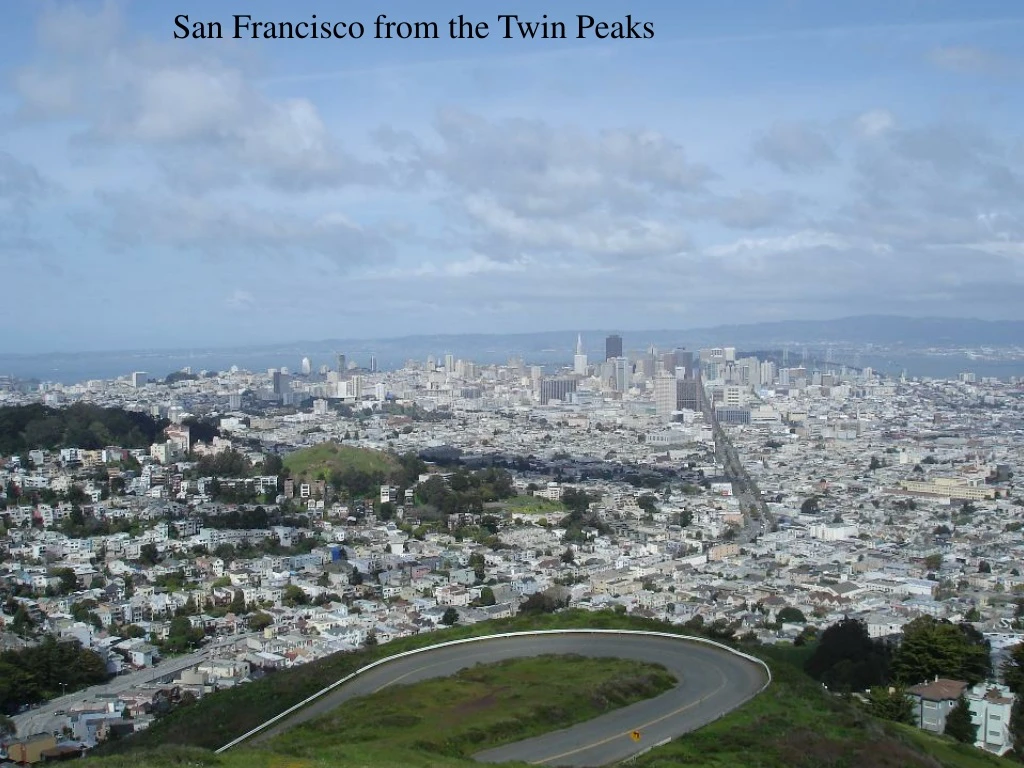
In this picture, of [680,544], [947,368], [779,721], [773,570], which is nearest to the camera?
[779,721]

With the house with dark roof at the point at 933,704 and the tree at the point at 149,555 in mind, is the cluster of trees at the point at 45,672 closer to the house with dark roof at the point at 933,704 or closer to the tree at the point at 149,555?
the tree at the point at 149,555

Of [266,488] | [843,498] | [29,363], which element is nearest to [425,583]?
[266,488]

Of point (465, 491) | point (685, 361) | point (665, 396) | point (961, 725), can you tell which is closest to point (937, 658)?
point (961, 725)

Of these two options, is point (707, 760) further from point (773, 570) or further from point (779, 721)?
point (773, 570)

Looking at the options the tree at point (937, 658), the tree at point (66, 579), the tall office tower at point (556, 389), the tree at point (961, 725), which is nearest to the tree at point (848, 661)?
the tree at point (937, 658)

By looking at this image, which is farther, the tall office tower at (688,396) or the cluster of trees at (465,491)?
the tall office tower at (688,396)

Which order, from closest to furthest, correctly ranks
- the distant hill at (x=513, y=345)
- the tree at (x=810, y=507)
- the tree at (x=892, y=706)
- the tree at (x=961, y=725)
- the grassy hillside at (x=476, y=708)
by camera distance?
the grassy hillside at (x=476, y=708) → the tree at (x=892, y=706) → the tree at (x=961, y=725) → the tree at (x=810, y=507) → the distant hill at (x=513, y=345)

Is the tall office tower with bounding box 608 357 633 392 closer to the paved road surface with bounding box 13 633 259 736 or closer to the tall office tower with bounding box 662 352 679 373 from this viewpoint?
the tall office tower with bounding box 662 352 679 373
